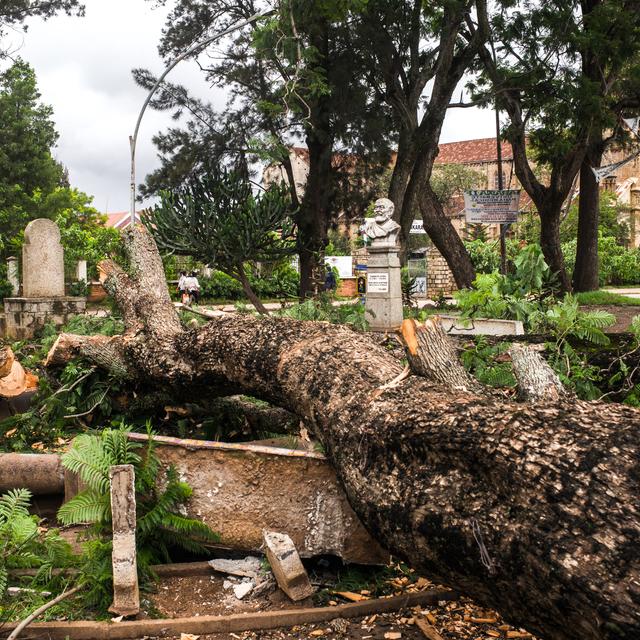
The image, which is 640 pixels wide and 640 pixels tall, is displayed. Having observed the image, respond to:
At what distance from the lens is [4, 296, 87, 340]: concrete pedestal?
1425 cm

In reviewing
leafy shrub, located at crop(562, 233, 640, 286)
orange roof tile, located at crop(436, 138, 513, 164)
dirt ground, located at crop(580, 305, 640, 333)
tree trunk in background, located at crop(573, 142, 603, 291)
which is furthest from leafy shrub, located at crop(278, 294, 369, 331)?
orange roof tile, located at crop(436, 138, 513, 164)

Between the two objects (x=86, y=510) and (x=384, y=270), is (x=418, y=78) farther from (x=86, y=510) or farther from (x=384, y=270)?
(x=86, y=510)

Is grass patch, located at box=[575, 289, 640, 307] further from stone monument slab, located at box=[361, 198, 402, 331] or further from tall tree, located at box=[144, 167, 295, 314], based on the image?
tall tree, located at box=[144, 167, 295, 314]

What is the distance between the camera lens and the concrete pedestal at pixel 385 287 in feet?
47.8

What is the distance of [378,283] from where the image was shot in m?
14.8

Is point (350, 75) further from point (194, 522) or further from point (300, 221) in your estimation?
point (194, 522)

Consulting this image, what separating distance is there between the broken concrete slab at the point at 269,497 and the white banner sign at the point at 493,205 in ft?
46.7

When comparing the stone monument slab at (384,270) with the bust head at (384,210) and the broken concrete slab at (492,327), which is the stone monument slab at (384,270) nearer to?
the bust head at (384,210)

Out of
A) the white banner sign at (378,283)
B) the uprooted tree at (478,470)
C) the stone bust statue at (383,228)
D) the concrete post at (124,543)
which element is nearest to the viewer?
the uprooted tree at (478,470)

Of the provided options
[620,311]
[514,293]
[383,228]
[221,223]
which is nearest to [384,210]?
[383,228]

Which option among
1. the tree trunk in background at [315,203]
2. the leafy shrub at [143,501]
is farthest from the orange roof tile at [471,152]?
the leafy shrub at [143,501]

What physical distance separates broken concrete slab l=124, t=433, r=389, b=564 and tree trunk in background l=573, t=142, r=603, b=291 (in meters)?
16.1

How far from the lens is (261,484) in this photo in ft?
13.0

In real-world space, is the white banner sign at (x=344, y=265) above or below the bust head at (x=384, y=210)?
below
